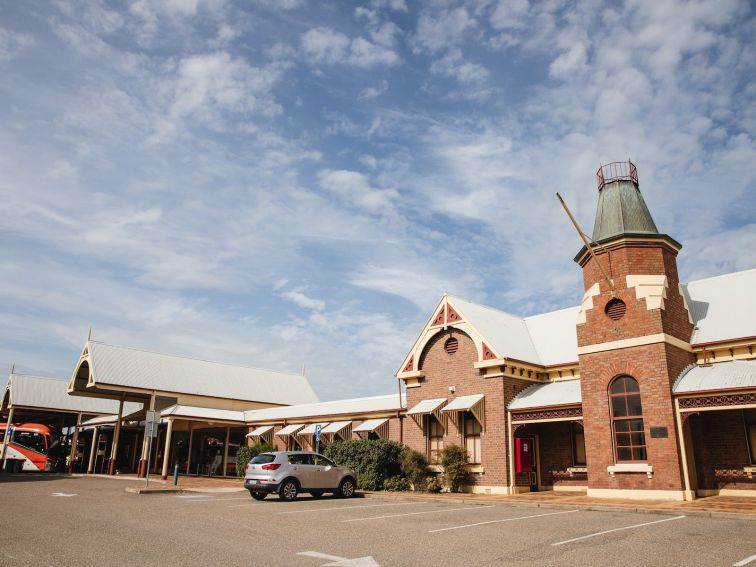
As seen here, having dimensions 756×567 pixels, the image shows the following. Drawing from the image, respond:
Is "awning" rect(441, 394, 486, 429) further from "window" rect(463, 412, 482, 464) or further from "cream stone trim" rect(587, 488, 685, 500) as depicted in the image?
"cream stone trim" rect(587, 488, 685, 500)

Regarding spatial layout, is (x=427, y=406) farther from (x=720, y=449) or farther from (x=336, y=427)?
(x=720, y=449)

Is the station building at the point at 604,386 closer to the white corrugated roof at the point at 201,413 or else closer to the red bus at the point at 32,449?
the white corrugated roof at the point at 201,413

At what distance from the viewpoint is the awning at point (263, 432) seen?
31328mm

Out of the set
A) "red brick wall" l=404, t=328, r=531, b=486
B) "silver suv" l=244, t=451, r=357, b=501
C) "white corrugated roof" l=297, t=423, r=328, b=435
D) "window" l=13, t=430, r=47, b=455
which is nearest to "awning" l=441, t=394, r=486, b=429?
"red brick wall" l=404, t=328, r=531, b=486

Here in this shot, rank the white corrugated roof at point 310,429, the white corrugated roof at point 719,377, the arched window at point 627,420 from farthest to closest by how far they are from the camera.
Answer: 1. the white corrugated roof at point 310,429
2. the arched window at point 627,420
3. the white corrugated roof at point 719,377

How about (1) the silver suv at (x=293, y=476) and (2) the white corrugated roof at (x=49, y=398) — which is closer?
(1) the silver suv at (x=293, y=476)

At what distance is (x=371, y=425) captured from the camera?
25.6 meters

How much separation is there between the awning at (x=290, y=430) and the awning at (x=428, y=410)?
26.6 feet

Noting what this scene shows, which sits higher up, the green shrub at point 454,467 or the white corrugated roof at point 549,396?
the white corrugated roof at point 549,396

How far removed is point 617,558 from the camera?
8070 millimetres

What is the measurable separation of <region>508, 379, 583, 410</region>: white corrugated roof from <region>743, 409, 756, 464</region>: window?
4.74m

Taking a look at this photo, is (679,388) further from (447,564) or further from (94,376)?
(94,376)

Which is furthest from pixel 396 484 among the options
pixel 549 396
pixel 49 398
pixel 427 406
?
pixel 49 398

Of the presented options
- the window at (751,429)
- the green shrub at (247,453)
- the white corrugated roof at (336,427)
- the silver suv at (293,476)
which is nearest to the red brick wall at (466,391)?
the white corrugated roof at (336,427)
